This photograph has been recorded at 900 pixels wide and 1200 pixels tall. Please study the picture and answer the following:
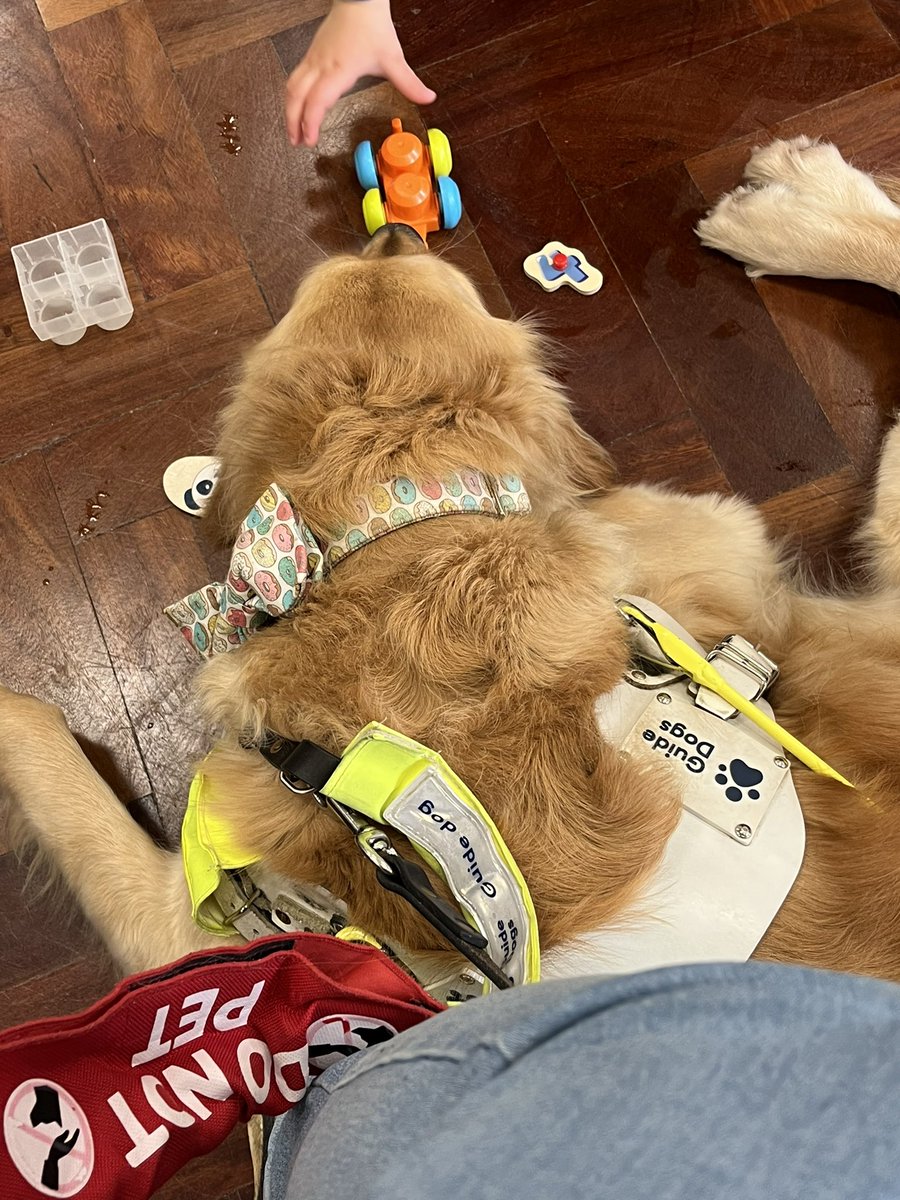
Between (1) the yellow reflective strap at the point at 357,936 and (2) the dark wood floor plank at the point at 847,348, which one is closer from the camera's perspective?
(1) the yellow reflective strap at the point at 357,936

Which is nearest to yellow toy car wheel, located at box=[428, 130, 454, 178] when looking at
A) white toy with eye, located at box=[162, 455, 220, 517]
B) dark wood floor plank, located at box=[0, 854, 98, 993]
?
white toy with eye, located at box=[162, 455, 220, 517]

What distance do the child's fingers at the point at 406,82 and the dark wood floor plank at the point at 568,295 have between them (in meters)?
0.17

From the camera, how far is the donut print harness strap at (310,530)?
47.1 inches

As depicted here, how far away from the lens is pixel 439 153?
2.01m

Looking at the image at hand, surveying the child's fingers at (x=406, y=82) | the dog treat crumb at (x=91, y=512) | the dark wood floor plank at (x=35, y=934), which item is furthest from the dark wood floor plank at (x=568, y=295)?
the dark wood floor plank at (x=35, y=934)

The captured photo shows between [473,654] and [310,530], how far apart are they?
0.29 m

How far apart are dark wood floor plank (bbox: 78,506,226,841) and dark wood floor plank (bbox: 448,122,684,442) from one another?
36.7 inches

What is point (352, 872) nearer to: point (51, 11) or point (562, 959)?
point (562, 959)

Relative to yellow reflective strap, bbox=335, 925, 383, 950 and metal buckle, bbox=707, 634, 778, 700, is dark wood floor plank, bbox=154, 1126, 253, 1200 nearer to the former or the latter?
yellow reflective strap, bbox=335, 925, 383, 950

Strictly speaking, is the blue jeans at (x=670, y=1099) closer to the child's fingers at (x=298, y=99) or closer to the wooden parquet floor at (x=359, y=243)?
the wooden parquet floor at (x=359, y=243)

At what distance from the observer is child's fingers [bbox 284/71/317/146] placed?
1896mm

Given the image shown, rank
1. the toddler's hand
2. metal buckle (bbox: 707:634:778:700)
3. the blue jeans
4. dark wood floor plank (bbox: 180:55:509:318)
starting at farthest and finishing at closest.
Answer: dark wood floor plank (bbox: 180:55:509:318) → the toddler's hand → metal buckle (bbox: 707:634:778:700) → the blue jeans

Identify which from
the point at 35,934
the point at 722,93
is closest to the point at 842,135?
the point at 722,93

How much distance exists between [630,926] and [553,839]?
0.48 feet
